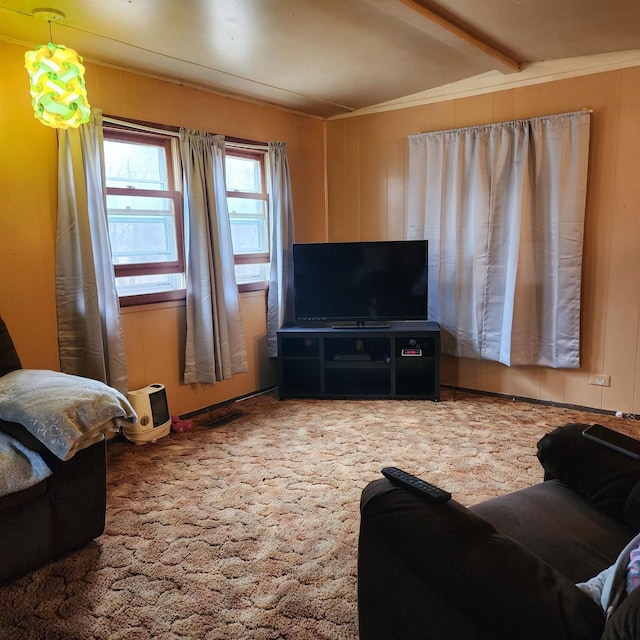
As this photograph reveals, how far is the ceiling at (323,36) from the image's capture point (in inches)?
104

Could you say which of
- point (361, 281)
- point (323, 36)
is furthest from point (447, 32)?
point (361, 281)

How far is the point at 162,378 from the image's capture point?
12.3 ft

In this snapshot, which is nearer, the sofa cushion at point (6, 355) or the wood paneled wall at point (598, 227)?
the sofa cushion at point (6, 355)

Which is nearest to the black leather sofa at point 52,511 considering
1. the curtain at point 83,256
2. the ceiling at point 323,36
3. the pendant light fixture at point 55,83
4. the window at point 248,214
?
the curtain at point 83,256

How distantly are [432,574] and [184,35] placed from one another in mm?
2917

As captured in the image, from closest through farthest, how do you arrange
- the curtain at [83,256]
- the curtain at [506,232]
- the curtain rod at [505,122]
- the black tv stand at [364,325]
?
the curtain at [83,256] < the curtain rod at [505,122] < the curtain at [506,232] < the black tv stand at [364,325]

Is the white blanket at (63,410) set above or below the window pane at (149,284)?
below

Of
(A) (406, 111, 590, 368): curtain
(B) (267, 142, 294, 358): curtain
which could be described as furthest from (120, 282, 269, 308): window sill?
(A) (406, 111, 590, 368): curtain

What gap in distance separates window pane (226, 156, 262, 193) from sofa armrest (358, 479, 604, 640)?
3252mm

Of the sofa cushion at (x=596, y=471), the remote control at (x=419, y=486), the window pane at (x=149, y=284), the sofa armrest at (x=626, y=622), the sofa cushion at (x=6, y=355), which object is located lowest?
the sofa cushion at (x=596, y=471)

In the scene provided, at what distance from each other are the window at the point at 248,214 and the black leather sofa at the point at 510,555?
300cm

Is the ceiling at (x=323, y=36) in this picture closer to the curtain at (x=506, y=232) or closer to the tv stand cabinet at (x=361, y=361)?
the curtain at (x=506, y=232)

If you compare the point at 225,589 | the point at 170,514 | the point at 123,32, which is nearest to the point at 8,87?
the point at 123,32

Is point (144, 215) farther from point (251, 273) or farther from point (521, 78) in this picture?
point (521, 78)
